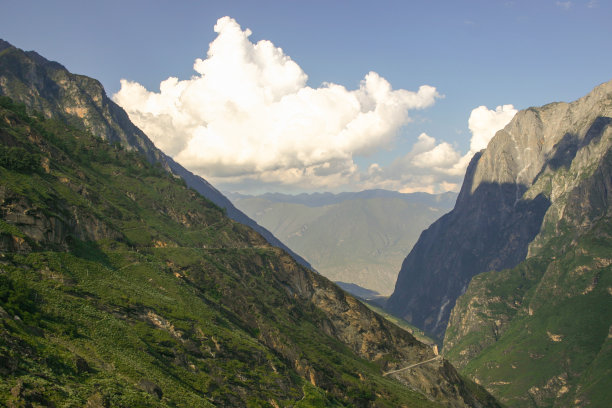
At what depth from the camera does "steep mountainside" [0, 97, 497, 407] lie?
2458 inches

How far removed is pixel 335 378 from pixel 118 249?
251ft

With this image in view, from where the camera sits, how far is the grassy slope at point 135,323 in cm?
6188

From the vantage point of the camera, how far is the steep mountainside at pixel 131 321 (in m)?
62.4

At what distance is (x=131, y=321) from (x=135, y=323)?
0.94m

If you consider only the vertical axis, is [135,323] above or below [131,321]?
below

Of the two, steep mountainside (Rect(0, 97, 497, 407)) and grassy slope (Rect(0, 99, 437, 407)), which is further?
steep mountainside (Rect(0, 97, 497, 407))

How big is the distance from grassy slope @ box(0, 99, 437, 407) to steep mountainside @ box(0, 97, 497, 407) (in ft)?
1.09

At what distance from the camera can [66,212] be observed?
13800 cm

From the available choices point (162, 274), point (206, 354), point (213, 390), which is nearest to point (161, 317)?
point (206, 354)

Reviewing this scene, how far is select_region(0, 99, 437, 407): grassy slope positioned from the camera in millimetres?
61875

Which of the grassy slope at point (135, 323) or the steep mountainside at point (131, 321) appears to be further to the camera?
the steep mountainside at point (131, 321)

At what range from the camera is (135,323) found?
318 feet

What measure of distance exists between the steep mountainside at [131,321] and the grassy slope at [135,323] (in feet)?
1.09

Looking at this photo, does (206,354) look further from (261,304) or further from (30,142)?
(30,142)
